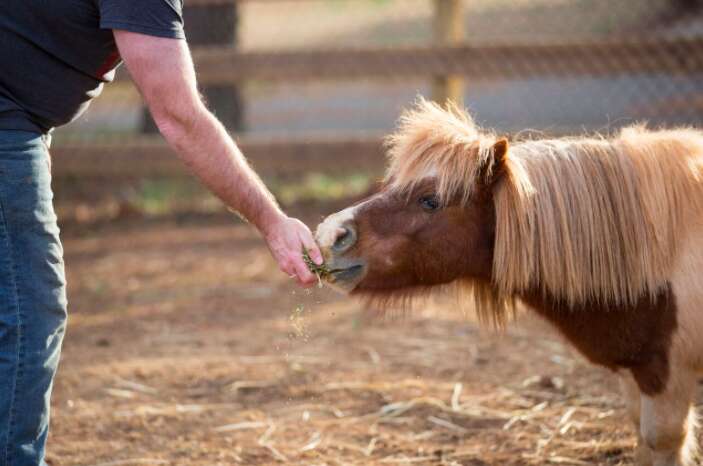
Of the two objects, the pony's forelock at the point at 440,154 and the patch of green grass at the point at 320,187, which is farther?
the patch of green grass at the point at 320,187

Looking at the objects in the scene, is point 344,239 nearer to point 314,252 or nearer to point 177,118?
point 314,252

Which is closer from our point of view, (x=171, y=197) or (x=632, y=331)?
(x=632, y=331)

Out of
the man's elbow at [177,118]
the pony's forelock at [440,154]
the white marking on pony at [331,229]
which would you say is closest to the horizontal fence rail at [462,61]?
the pony's forelock at [440,154]

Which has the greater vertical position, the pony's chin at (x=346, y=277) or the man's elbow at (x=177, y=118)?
the man's elbow at (x=177, y=118)

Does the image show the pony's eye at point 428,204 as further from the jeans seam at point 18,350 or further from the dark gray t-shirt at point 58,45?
the jeans seam at point 18,350

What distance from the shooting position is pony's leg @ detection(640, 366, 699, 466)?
315 cm

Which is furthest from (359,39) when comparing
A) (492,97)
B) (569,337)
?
(569,337)

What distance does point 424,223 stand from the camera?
3100mm

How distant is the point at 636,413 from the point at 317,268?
144 cm

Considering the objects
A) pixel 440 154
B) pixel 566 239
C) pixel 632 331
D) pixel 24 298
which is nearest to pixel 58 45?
pixel 24 298

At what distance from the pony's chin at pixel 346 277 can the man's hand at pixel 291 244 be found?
5.7 inches

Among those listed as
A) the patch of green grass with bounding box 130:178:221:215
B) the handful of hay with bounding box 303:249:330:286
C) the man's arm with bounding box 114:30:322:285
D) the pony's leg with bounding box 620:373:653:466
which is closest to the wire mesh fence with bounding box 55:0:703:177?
the patch of green grass with bounding box 130:178:221:215

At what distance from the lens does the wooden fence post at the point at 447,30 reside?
7.54 meters

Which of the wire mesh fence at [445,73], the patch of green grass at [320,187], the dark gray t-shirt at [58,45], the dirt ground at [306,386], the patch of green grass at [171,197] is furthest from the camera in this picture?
the patch of green grass at [171,197]
